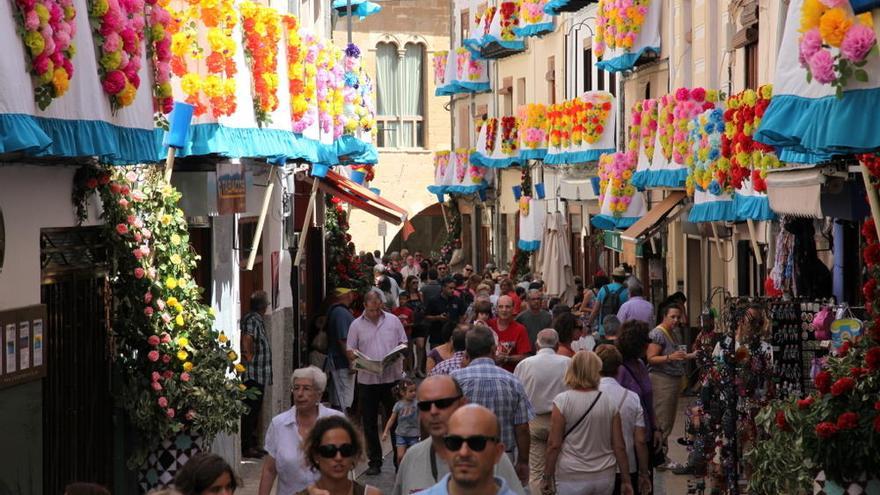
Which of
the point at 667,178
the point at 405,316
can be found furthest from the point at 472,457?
the point at 405,316

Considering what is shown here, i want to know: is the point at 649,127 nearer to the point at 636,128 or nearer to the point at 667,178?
the point at 636,128

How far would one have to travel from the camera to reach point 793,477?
1005 cm

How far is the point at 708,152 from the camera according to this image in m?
19.0

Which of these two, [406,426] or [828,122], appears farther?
[406,426]

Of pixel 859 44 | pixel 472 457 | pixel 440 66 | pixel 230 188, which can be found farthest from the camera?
pixel 440 66

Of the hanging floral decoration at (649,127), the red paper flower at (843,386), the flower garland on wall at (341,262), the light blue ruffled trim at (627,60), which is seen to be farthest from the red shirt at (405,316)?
the red paper flower at (843,386)

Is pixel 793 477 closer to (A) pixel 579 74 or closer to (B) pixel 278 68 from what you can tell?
(B) pixel 278 68

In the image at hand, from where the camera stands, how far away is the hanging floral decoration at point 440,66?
164 feet

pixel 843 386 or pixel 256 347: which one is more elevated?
pixel 843 386

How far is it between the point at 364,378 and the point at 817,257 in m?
4.48

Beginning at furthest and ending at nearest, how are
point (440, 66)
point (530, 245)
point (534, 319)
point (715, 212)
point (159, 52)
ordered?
point (440, 66)
point (530, 245)
point (534, 319)
point (715, 212)
point (159, 52)

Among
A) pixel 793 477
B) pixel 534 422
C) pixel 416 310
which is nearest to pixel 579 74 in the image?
pixel 416 310

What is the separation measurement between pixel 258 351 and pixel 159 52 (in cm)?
571

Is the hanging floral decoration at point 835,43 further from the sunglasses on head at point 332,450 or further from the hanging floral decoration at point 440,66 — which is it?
the hanging floral decoration at point 440,66
